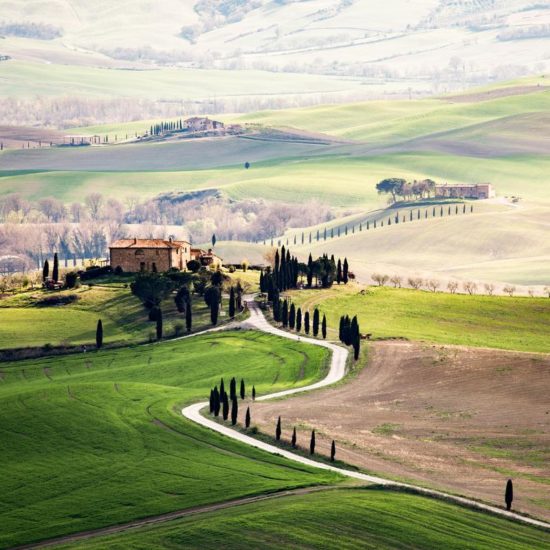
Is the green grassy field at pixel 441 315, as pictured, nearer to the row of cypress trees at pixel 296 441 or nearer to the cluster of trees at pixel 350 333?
the cluster of trees at pixel 350 333

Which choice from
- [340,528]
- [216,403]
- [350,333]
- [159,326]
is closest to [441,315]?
[350,333]

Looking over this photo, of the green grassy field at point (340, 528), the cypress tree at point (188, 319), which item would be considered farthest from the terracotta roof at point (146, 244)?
the green grassy field at point (340, 528)

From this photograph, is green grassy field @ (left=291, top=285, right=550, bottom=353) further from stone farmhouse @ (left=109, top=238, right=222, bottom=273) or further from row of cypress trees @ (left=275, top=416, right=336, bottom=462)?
row of cypress trees @ (left=275, top=416, right=336, bottom=462)

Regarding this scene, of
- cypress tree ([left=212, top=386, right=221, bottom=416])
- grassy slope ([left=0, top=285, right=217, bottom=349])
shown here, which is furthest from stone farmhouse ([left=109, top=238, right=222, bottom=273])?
cypress tree ([left=212, top=386, right=221, bottom=416])

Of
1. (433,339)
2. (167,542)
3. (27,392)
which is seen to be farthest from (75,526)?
(433,339)

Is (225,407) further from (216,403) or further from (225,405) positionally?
(216,403)
